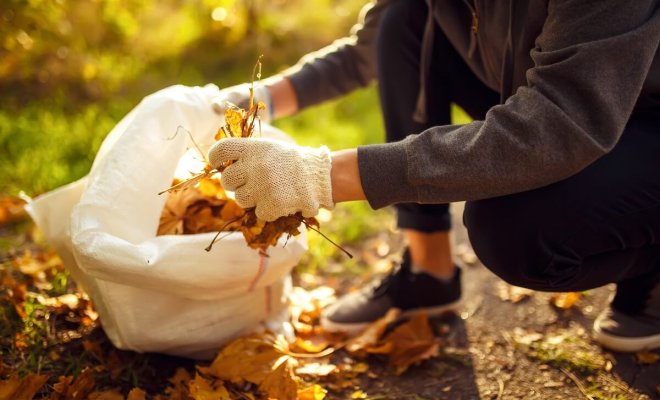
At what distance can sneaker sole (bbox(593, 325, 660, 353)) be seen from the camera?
161 centimetres

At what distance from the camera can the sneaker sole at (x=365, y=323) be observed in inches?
70.9

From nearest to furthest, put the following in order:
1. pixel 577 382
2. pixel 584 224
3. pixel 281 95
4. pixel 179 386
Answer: pixel 584 224
pixel 179 386
pixel 577 382
pixel 281 95

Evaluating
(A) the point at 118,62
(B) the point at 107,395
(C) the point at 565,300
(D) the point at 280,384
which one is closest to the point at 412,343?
(D) the point at 280,384

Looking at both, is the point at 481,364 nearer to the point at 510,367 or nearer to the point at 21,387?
the point at 510,367

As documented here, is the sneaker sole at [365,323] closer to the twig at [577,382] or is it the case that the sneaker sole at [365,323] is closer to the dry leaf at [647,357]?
the twig at [577,382]

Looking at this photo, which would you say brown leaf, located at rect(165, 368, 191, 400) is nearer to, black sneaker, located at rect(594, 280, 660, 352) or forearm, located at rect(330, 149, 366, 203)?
forearm, located at rect(330, 149, 366, 203)

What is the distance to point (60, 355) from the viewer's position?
1.52 m

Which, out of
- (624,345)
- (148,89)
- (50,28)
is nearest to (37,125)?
(50,28)

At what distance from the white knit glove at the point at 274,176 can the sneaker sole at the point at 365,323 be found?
677 mm

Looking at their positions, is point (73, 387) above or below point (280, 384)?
above

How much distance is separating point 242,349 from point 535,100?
2.86ft

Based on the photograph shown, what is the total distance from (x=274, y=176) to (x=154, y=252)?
0.35m

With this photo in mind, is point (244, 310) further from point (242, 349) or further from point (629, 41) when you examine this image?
point (629, 41)

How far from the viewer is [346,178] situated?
1.21 metres
